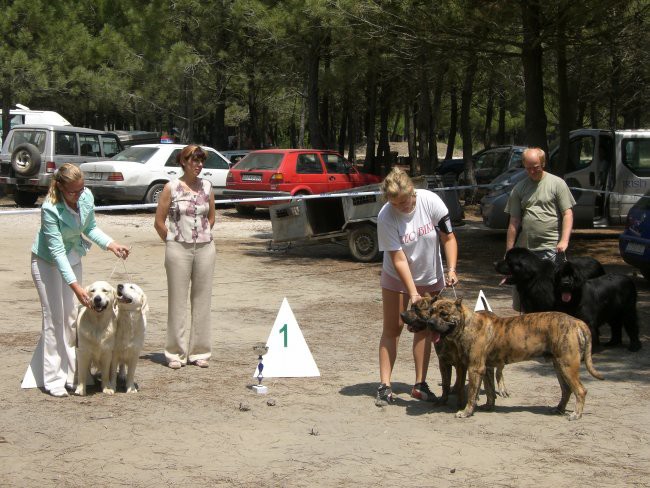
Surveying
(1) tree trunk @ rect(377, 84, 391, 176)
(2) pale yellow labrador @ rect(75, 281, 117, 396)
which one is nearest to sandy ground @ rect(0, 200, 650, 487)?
(2) pale yellow labrador @ rect(75, 281, 117, 396)

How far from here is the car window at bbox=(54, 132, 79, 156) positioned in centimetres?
2341

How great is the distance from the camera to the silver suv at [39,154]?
22.3 metres

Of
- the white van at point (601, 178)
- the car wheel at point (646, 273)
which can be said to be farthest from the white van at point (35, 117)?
the car wheel at point (646, 273)

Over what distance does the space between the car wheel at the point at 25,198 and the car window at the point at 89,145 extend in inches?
68.7

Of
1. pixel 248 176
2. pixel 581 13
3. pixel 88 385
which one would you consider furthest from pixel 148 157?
pixel 88 385

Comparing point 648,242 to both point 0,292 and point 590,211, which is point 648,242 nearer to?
point 590,211

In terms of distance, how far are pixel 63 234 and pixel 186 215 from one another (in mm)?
1232

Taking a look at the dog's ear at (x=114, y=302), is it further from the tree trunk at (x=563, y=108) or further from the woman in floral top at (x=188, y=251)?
the tree trunk at (x=563, y=108)

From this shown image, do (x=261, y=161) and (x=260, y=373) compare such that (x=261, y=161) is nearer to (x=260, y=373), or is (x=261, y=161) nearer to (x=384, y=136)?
(x=260, y=373)

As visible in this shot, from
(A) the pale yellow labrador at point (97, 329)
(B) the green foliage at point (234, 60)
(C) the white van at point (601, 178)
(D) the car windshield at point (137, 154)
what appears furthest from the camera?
(B) the green foliage at point (234, 60)

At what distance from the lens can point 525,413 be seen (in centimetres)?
665

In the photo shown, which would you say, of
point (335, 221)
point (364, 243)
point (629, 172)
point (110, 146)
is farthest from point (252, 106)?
point (364, 243)

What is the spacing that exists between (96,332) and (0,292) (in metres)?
5.62

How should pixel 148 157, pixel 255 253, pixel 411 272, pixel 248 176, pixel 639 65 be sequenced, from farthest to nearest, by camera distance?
pixel 639 65
pixel 148 157
pixel 248 176
pixel 255 253
pixel 411 272
